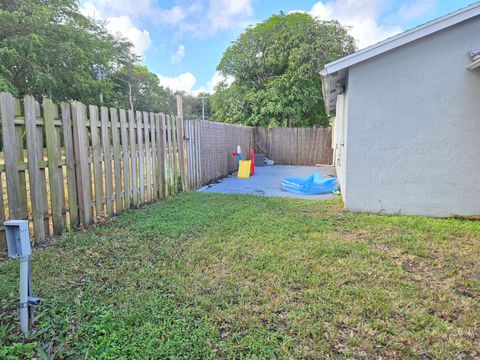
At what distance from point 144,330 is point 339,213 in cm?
418

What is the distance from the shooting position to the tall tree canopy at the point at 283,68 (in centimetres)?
1862

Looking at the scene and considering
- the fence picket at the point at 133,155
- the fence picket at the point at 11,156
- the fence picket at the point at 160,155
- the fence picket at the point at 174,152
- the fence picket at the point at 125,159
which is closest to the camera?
the fence picket at the point at 11,156

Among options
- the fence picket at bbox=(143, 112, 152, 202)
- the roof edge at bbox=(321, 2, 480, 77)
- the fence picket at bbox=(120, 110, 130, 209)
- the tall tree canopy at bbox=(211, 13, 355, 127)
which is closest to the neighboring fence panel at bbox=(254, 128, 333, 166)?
the tall tree canopy at bbox=(211, 13, 355, 127)

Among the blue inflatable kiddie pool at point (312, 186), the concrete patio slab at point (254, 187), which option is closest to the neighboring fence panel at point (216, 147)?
the concrete patio slab at point (254, 187)

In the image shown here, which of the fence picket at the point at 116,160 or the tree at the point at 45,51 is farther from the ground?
the tree at the point at 45,51

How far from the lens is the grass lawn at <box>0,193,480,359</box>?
201cm

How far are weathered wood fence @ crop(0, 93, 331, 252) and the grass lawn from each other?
1.63ft

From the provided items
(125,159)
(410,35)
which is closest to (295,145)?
(410,35)

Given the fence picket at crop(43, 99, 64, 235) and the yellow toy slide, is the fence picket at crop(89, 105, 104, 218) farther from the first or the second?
the yellow toy slide

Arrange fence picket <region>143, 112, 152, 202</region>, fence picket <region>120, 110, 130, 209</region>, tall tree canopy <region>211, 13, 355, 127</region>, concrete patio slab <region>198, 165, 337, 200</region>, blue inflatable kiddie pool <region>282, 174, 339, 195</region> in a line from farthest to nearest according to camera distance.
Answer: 1. tall tree canopy <region>211, 13, 355, 127</region>
2. blue inflatable kiddie pool <region>282, 174, 339, 195</region>
3. concrete patio slab <region>198, 165, 337, 200</region>
4. fence picket <region>143, 112, 152, 202</region>
5. fence picket <region>120, 110, 130, 209</region>

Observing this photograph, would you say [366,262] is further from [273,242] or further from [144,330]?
[144,330]

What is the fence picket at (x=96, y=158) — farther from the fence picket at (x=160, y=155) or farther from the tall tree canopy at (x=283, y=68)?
the tall tree canopy at (x=283, y=68)

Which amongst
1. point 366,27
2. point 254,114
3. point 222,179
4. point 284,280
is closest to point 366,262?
point 284,280

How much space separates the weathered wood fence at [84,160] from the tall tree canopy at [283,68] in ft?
39.3
